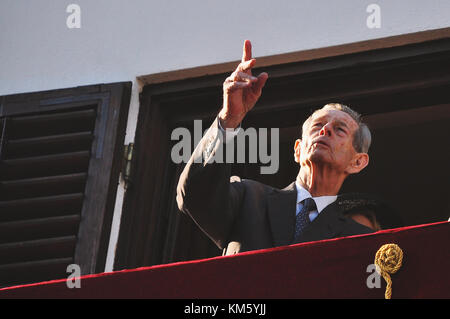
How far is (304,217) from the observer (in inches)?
122

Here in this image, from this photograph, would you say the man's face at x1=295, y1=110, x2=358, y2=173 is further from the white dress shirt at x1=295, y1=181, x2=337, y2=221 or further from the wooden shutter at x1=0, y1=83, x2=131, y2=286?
the wooden shutter at x1=0, y1=83, x2=131, y2=286

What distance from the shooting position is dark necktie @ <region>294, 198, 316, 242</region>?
304cm

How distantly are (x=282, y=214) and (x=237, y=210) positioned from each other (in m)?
0.15

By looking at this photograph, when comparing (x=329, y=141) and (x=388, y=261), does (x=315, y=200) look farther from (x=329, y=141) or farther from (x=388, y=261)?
(x=388, y=261)

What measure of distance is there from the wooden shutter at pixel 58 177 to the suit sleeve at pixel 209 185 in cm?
73

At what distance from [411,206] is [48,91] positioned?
2.75 m

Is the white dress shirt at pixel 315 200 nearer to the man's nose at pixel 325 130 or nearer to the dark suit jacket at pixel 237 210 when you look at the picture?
the dark suit jacket at pixel 237 210

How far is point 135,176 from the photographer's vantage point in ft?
12.6

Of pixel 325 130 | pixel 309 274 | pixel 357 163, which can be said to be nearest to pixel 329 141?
pixel 325 130

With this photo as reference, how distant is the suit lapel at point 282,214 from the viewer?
9.88 feet

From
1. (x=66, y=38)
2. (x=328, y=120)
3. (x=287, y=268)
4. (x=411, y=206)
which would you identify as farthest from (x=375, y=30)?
(x=411, y=206)

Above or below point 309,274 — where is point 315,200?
above

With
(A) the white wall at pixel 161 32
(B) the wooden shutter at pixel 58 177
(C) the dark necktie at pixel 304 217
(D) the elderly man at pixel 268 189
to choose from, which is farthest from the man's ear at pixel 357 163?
(B) the wooden shutter at pixel 58 177

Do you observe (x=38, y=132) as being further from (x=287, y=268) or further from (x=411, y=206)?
(x=411, y=206)
